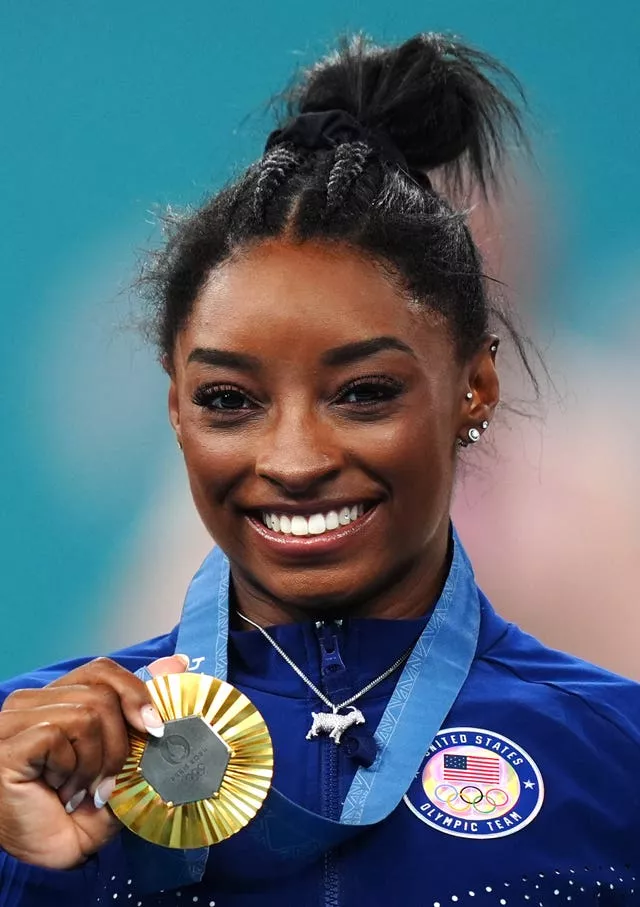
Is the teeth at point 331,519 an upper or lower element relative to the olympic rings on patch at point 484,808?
upper

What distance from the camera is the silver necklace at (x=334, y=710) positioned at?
5.14ft

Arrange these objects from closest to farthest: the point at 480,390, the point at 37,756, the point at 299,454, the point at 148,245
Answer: the point at 37,756, the point at 299,454, the point at 480,390, the point at 148,245

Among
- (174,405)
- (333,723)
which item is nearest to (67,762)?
(333,723)

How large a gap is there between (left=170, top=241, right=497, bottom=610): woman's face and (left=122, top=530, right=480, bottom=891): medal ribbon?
10 cm

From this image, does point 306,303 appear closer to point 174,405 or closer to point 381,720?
point 174,405

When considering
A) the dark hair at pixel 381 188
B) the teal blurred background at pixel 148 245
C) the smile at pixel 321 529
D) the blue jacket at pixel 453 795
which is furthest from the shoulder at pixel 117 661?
the teal blurred background at pixel 148 245

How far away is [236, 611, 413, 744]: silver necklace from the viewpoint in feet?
5.14

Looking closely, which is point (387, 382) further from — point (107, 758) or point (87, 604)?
point (87, 604)

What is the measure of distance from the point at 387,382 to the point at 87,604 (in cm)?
106

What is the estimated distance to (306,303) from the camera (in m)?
1.57

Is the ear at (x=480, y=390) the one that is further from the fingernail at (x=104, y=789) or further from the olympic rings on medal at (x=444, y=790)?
the fingernail at (x=104, y=789)

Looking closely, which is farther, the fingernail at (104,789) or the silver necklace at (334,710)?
the silver necklace at (334,710)

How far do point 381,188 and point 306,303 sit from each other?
223 millimetres

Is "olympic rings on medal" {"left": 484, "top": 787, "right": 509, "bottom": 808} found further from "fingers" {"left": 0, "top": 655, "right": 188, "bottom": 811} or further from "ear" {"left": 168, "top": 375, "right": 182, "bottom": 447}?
"ear" {"left": 168, "top": 375, "right": 182, "bottom": 447}
